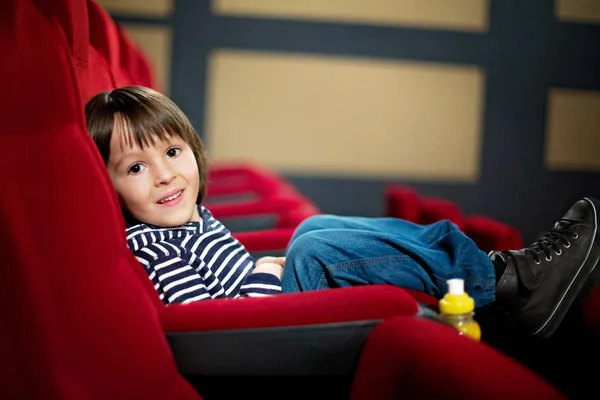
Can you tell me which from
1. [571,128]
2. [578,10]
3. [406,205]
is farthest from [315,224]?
[578,10]

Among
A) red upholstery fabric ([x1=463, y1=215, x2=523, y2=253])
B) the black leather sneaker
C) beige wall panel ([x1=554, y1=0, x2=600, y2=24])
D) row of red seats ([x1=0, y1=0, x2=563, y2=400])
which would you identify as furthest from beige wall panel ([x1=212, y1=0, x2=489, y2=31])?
row of red seats ([x1=0, y1=0, x2=563, y2=400])

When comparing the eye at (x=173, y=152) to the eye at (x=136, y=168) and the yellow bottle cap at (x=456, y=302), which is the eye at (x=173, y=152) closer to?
the eye at (x=136, y=168)

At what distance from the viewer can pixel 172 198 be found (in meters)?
1.00

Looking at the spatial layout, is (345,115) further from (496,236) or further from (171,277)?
(171,277)

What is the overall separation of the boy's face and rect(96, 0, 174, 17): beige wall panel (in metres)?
3.20

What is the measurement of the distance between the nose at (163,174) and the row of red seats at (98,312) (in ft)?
0.81

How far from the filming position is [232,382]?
0.75 m

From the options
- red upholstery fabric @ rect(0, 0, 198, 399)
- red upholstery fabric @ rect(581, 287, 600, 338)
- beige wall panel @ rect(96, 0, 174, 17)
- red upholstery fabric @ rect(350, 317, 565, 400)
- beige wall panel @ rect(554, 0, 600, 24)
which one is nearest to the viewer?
red upholstery fabric @ rect(350, 317, 565, 400)

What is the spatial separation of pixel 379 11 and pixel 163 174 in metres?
3.45

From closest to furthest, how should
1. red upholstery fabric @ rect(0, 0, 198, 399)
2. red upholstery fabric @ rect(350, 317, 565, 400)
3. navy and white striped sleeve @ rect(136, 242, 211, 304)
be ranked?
red upholstery fabric @ rect(350, 317, 565, 400), red upholstery fabric @ rect(0, 0, 198, 399), navy and white striped sleeve @ rect(136, 242, 211, 304)

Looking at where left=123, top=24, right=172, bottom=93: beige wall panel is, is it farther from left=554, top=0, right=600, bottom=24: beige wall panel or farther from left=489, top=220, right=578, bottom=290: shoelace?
left=489, top=220, right=578, bottom=290: shoelace

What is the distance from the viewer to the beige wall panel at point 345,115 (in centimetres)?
404

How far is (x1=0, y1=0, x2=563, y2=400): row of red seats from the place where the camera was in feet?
2.18

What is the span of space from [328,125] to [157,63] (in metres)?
1.22
